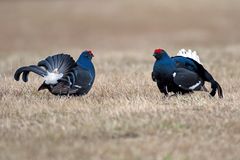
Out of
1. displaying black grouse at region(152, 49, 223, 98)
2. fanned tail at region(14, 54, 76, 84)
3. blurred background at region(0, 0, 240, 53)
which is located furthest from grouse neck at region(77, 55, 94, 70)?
blurred background at region(0, 0, 240, 53)

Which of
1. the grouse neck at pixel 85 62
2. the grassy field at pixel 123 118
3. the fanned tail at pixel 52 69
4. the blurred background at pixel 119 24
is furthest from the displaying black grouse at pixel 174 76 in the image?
the blurred background at pixel 119 24

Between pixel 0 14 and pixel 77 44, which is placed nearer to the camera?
pixel 77 44

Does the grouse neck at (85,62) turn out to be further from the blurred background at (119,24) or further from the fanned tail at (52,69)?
the blurred background at (119,24)

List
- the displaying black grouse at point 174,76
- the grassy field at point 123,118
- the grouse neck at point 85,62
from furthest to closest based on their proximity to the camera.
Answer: the grouse neck at point 85,62 → the displaying black grouse at point 174,76 → the grassy field at point 123,118

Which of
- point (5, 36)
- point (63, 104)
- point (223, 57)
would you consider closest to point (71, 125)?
point (63, 104)

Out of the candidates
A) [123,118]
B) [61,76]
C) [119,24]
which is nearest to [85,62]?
[61,76]

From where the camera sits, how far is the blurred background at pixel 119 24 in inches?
1249

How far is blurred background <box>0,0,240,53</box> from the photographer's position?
3172 cm

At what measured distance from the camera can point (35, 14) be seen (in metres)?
37.8

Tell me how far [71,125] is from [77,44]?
24.4 meters

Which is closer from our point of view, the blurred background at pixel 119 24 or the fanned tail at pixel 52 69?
the fanned tail at pixel 52 69

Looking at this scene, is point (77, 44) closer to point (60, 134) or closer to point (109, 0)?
point (109, 0)

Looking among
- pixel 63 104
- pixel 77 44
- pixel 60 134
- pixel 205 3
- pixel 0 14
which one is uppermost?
pixel 205 3

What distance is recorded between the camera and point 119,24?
34562 millimetres
